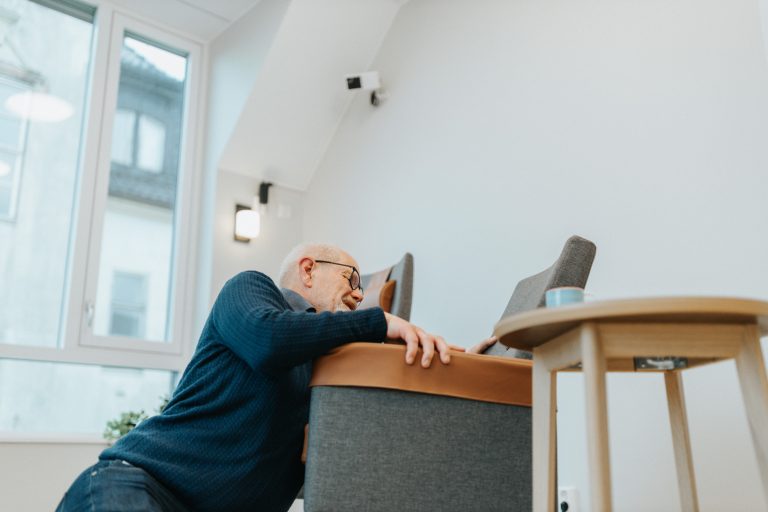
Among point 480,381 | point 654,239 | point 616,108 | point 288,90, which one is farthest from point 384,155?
point 480,381

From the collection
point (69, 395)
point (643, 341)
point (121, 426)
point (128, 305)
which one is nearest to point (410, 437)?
point (643, 341)

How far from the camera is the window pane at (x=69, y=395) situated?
3043 millimetres

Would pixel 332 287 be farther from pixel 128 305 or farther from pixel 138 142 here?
pixel 138 142

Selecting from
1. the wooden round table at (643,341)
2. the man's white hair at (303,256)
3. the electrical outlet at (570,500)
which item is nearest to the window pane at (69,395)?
the man's white hair at (303,256)

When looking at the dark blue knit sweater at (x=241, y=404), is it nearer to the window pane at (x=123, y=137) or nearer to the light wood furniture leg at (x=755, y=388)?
the light wood furniture leg at (x=755, y=388)

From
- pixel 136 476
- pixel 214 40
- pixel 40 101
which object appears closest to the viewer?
pixel 136 476

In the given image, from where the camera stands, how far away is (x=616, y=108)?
94.7 inches

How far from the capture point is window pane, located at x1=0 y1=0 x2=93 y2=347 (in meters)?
3.16

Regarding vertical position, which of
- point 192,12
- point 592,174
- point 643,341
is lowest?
point 643,341

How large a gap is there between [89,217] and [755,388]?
10.1 feet

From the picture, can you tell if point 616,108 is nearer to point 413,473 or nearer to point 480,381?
point 480,381

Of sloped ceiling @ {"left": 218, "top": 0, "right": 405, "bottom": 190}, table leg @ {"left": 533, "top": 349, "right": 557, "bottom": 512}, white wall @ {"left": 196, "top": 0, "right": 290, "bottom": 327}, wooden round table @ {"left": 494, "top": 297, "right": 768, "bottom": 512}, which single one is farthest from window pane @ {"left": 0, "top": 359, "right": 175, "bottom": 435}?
wooden round table @ {"left": 494, "top": 297, "right": 768, "bottom": 512}

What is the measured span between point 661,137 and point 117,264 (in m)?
2.56

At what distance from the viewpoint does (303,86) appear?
12.0 ft
